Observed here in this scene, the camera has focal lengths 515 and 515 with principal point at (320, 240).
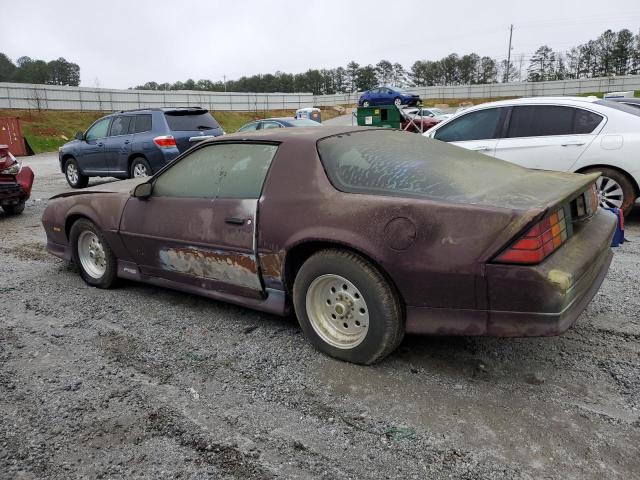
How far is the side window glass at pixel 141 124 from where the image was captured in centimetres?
1054

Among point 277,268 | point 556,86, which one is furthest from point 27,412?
point 556,86

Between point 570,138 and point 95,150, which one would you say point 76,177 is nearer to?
point 95,150

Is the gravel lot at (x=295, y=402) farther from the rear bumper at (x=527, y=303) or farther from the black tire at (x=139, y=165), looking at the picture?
the black tire at (x=139, y=165)

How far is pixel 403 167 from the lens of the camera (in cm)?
315

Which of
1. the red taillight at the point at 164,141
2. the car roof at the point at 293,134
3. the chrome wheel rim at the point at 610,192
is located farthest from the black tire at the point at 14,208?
the chrome wheel rim at the point at 610,192

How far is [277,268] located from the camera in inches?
131

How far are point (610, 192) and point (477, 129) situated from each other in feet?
6.00

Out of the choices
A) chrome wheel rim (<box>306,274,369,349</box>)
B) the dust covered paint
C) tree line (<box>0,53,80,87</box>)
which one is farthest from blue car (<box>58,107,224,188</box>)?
tree line (<box>0,53,80,87</box>)

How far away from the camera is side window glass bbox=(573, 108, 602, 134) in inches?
242

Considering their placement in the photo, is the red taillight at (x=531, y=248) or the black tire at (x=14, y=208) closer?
the red taillight at (x=531, y=248)

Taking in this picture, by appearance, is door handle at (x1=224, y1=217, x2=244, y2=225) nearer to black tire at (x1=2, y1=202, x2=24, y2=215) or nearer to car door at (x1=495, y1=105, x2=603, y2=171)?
car door at (x1=495, y1=105, x2=603, y2=171)

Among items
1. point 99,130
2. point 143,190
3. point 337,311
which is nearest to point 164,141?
point 99,130

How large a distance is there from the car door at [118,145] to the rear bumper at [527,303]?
9324 millimetres

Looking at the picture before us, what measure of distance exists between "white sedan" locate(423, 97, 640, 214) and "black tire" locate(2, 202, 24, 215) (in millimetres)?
7405
